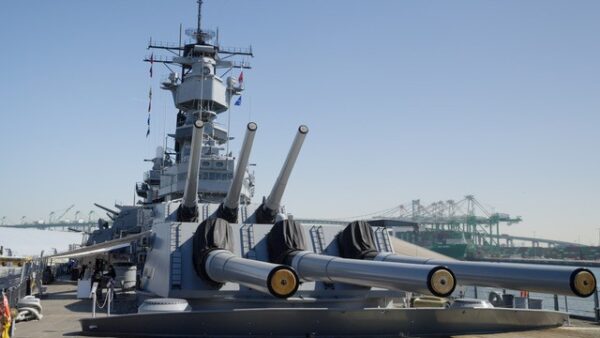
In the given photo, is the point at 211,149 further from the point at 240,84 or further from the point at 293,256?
the point at 293,256

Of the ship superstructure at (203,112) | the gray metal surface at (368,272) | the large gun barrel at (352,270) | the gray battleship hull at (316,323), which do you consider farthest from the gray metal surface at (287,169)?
the ship superstructure at (203,112)

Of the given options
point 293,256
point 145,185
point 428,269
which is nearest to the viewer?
point 428,269

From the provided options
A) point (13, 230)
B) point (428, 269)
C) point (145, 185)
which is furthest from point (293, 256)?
point (13, 230)

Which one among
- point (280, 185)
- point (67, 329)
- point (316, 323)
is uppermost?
point (280, 185)

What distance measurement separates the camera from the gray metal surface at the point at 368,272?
166 inches

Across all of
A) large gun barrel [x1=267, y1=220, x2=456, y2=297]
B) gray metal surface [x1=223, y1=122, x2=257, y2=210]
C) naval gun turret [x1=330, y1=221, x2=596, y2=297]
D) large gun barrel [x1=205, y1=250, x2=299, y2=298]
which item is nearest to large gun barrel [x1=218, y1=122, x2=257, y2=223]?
gray metal surface [x1=223, y1=122, x2=257, y2=210]

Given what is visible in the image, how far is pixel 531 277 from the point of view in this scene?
167 inches

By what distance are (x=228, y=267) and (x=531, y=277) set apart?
3.18 m

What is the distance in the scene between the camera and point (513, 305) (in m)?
9.81

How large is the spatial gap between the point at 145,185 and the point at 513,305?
25502 mm

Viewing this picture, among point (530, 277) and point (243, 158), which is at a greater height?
point (243, 158)

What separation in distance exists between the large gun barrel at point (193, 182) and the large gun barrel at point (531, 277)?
Answer: 4.17 metres

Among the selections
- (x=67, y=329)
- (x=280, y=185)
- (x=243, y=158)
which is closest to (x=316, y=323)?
(x=67, y=329)

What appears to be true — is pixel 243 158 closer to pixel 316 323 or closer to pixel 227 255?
pixel 227 255
